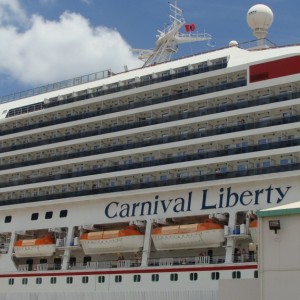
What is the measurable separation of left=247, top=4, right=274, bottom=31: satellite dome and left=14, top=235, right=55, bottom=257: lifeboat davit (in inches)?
669

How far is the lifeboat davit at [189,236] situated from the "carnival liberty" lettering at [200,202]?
1134 millimetres

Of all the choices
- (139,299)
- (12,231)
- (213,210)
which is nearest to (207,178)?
(213,210)

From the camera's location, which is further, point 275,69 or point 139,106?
point 139,106

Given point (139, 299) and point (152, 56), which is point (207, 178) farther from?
point (152, 56)

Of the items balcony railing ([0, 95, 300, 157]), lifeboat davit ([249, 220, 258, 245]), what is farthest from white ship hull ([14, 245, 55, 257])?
lifeboat davit ([249, 220, 258, 245])

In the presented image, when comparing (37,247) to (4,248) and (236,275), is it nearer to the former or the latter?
(4,248)

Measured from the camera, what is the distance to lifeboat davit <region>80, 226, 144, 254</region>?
3459 cm

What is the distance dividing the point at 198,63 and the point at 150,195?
7461 millimetres

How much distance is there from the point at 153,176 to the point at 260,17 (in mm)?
11604

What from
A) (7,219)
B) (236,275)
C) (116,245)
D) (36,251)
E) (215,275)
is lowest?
(236,275)

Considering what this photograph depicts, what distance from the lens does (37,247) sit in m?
37.8

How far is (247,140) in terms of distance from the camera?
33.6 meters

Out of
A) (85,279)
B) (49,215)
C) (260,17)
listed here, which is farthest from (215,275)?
(260,17)

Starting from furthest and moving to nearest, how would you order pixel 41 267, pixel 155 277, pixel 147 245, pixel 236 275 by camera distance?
pixel 41 267, pixel 147 245, pixel 155 277, pixel 236 275
